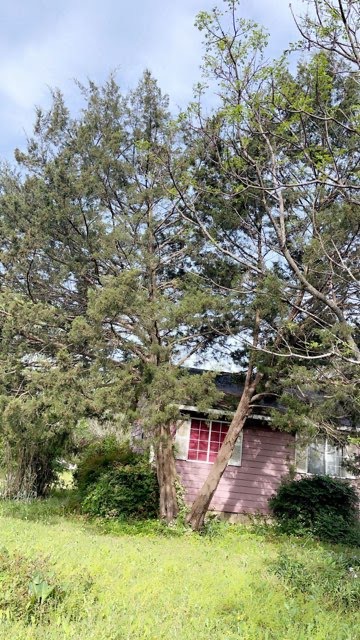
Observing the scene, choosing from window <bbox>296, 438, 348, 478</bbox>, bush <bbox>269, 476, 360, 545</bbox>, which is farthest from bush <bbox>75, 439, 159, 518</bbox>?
window <bbox>296, 438, 348, 478</bbox>

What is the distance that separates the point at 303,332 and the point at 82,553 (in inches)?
231

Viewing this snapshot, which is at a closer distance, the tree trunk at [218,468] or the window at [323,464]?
the tree trunk at [218,468]

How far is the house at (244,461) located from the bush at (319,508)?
75 centimetres

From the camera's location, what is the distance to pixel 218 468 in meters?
10.4

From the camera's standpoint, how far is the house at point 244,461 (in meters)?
12.6

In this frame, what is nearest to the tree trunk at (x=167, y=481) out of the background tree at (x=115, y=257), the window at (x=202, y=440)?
the background tree at (x=115, y=257)

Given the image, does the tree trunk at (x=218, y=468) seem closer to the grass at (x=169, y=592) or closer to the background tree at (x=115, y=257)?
the background tree at (x=115, y=257)

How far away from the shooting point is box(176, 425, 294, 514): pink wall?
1260 centimetres

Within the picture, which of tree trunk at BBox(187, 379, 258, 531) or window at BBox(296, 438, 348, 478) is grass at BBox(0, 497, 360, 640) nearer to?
tree trunk at BBox(187, 379, 258, 531)

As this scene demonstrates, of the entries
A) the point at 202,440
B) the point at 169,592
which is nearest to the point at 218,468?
the point at 202,440

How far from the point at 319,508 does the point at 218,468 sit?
9.92 feet

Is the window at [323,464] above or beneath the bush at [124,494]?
above

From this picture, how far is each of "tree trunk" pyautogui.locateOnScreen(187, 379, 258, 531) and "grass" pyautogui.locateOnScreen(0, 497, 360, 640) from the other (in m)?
2.09

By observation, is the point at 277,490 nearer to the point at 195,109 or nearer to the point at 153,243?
the point at 153,243
